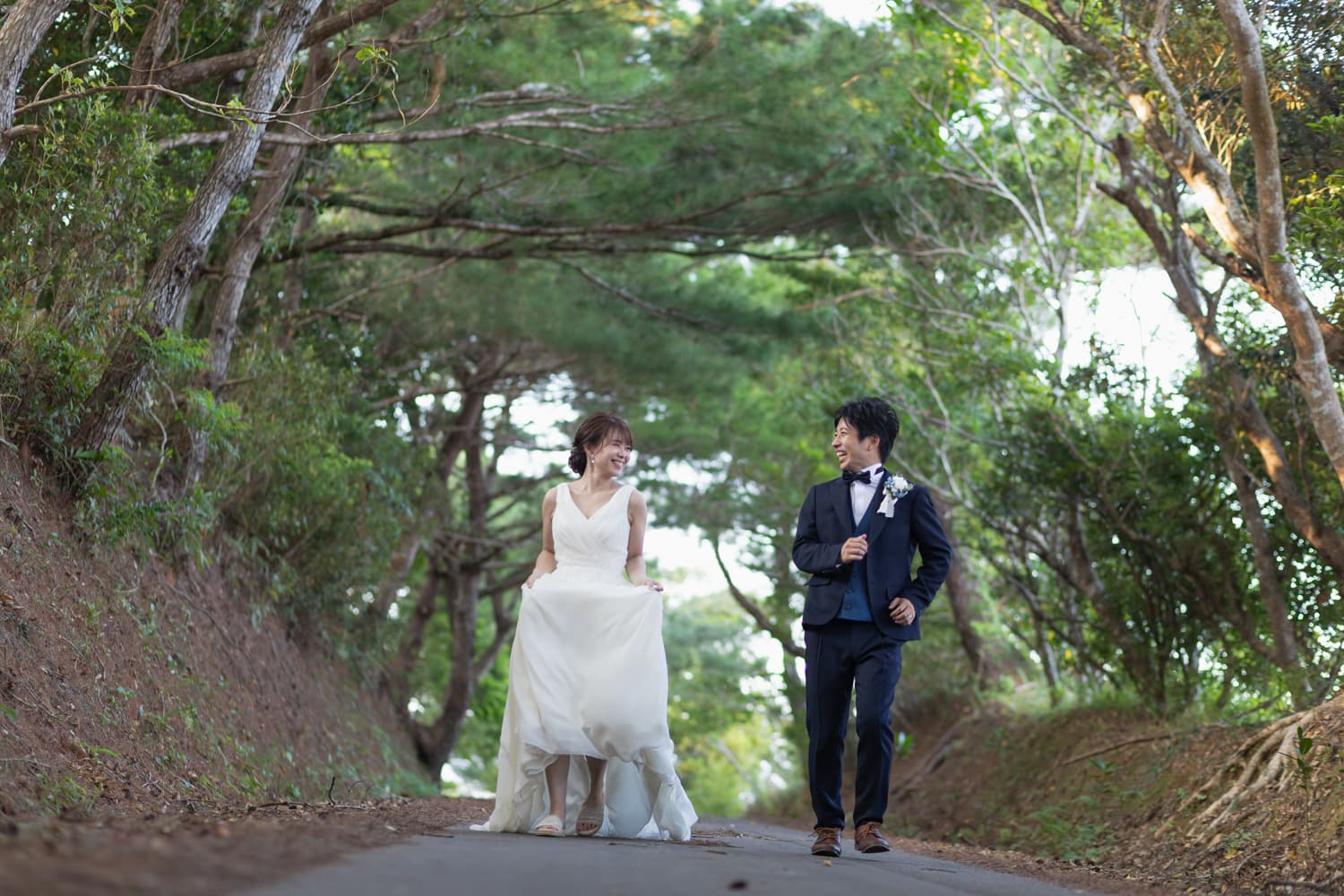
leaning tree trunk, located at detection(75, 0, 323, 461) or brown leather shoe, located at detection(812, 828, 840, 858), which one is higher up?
leaning tree trunk, located at detection(75, 0, 323, 461)

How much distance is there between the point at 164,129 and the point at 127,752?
4.28 meters

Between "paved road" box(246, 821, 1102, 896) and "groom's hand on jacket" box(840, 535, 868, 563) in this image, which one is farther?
"groom's hand on jacket" box(840, 535, 868, 563)

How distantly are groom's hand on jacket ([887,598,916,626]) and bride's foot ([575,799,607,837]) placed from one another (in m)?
1.88

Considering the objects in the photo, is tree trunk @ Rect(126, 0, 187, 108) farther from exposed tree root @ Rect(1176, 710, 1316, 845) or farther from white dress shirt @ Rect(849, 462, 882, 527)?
exposed tree root @ Rect(1176, 710, 1316, 845)

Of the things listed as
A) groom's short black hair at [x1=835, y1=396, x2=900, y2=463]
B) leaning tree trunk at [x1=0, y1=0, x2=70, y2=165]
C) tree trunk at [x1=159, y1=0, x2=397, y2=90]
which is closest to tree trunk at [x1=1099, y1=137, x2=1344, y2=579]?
groom's short black hair at [x1=835, y1=396, x2=900, y2=463]

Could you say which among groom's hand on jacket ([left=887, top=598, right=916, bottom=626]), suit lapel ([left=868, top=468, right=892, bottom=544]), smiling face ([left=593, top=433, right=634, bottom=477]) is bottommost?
groom's hand on jacket ([left=887, top=598, right=916, bottom=626])

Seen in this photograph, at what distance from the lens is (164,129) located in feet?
29.8

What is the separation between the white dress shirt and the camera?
6812mm

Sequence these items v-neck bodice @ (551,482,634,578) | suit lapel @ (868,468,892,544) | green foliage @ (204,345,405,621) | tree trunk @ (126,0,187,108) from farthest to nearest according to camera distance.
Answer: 1. green foliage @ (204,345,405,621)
2. tree trunk @ (126,0,187,108)
3. v-neck bodice @ (551,482,634,578)
4. suit lapel @ (868,468,892,544)

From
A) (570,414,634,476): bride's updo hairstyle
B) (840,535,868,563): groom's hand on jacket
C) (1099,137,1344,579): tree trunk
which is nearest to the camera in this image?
(840,535,868,563): groom's hand on jacket

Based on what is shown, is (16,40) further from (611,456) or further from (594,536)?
(594,536)

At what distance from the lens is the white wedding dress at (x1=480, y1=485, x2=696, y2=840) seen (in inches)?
265

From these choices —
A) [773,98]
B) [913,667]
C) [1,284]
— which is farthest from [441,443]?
[1,284]

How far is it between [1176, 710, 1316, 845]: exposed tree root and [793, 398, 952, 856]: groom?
2165mm
